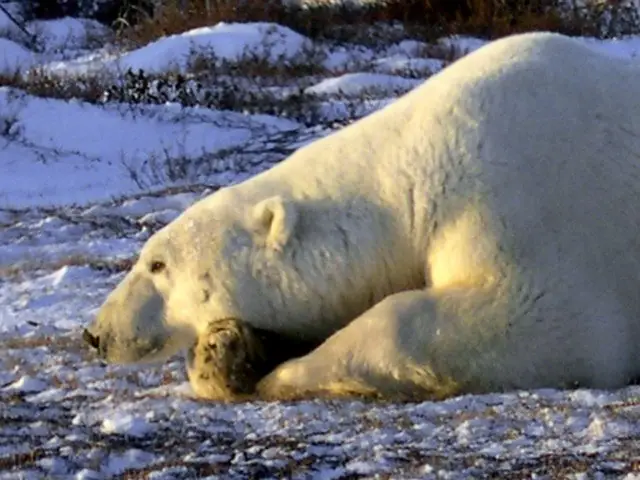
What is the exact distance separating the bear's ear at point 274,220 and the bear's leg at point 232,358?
10.8 inches

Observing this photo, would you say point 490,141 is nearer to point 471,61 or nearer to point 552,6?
point 471,61

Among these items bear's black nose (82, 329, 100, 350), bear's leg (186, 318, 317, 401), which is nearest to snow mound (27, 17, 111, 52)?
bear's black nose (82, 329, 100, 350)

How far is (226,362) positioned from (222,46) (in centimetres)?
1255

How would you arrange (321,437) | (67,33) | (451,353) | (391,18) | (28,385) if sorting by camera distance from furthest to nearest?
(67,33) → (391,18) → (28,385) → (451,353) → (321,437)

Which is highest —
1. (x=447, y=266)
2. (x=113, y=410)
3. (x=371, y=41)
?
(x=447, y=266)

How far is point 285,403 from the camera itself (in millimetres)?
3941

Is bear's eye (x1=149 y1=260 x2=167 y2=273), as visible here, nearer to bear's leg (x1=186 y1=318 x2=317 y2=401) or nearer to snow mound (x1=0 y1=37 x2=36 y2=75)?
bear's leg (x1=186 y1=318 x2=317 y2=401)

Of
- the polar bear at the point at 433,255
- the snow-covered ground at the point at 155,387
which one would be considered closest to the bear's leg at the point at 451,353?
the polar bear at the point at 433,255

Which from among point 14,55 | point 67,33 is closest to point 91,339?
point 14,55

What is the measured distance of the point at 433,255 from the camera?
4.32m

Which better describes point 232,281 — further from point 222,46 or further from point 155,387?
point 222,46

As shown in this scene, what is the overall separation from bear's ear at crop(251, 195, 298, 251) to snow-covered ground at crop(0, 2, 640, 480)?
21.1 inches

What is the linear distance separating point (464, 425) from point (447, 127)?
1272mm

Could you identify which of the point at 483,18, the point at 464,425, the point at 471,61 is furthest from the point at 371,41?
the point at 464,425
